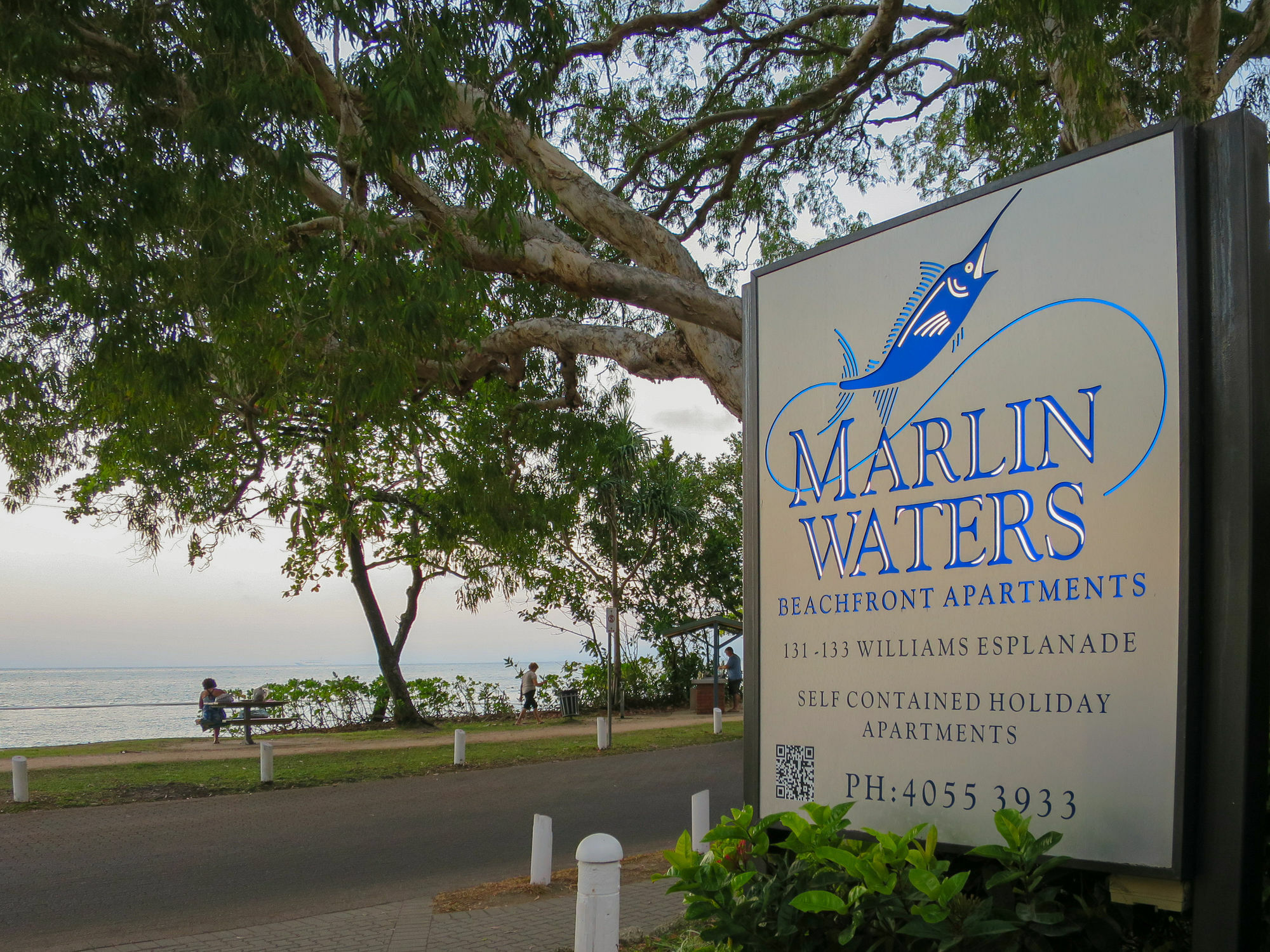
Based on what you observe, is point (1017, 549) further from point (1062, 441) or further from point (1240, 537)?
point (1240, 537)

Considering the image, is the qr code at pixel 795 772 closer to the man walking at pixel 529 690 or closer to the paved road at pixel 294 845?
the paved road at pixel 294 845

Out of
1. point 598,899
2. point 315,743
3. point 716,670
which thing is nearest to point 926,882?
point 598,899

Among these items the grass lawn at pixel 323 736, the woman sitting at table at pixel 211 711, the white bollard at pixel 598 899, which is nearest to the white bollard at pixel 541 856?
the white bollard at pixel 598 899

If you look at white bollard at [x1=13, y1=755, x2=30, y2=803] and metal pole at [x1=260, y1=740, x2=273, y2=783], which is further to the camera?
metal pole at [x1=260, y1=740, x2=273, y2=783]

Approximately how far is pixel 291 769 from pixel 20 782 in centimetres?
430

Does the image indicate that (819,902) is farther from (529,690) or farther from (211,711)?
(529,690)

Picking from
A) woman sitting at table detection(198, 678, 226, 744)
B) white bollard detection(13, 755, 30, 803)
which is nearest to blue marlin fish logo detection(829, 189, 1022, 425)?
white bollard detection(13, 755, 30, 803)

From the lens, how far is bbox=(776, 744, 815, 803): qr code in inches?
147

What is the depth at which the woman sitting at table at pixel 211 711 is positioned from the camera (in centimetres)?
2228

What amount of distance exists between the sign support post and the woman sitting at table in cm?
2239

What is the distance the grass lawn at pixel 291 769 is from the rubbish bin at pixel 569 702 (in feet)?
16.7

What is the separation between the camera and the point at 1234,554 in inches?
107

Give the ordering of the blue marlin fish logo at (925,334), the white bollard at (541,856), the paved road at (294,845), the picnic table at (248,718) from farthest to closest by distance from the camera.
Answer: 1. the picnic table at (248,718)
2. the white bollard at (541,856)
3. the paved road at (294,845)
4. the blue marlin fish logo at (925,334)

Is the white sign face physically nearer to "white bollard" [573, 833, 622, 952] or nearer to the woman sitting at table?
"white bollard" [573, 833, 622, 952]
